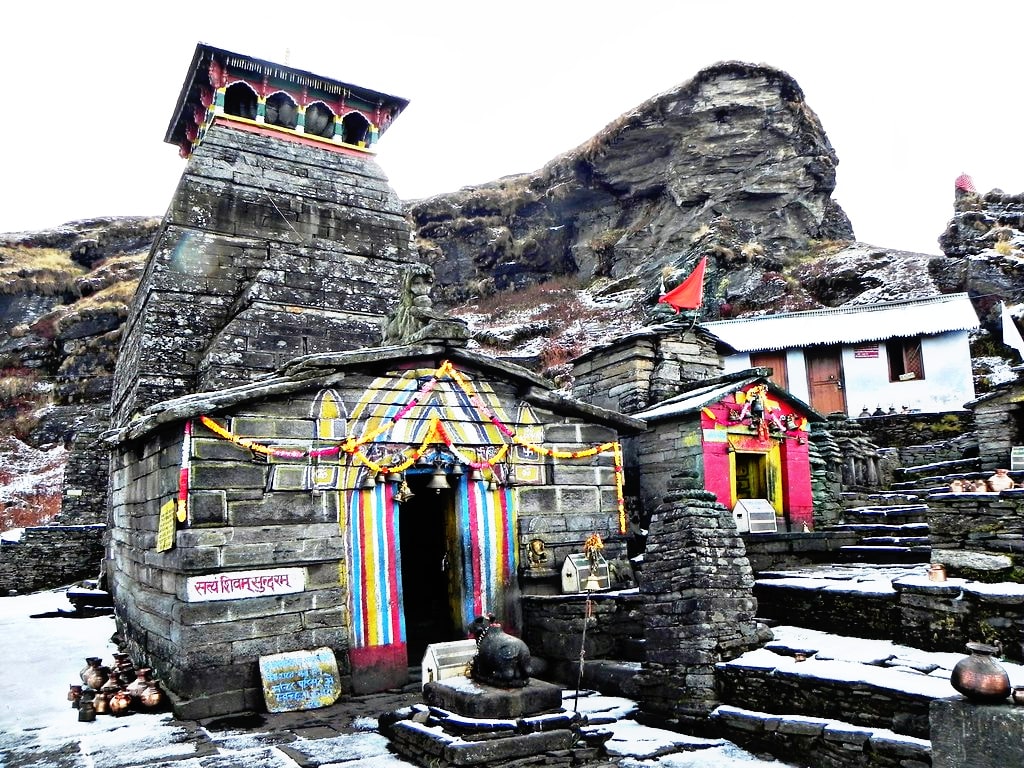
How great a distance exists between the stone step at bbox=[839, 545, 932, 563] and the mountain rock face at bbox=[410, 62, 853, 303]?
29.8 metres

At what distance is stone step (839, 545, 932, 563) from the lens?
11328 mm

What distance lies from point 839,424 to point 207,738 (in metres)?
17.4

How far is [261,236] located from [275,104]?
12.0 feet

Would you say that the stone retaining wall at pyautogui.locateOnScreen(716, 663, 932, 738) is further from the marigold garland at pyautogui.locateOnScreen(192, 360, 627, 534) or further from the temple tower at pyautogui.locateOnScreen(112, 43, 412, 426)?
the temple tower at pyautogui.locateOnScreen(112, 43, 412, 426)

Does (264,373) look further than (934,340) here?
No

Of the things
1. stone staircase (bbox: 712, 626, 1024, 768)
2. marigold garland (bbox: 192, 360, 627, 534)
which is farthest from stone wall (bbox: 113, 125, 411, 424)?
stone staircase (bbox: 712, 626, 1024, 768)

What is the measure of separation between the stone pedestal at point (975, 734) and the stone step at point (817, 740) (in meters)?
1.43

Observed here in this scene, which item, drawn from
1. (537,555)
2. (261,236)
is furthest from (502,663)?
(261,236)

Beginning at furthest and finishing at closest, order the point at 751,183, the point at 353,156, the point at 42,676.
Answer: the point at 751,183, the point at 353,156, the point at 42,676

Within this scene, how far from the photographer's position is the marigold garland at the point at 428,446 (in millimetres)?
9500

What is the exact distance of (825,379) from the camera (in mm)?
28547

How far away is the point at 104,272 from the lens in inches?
1750

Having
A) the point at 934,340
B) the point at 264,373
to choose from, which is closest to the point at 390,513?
the point at 264,373

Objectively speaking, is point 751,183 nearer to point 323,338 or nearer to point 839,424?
point 839,424
